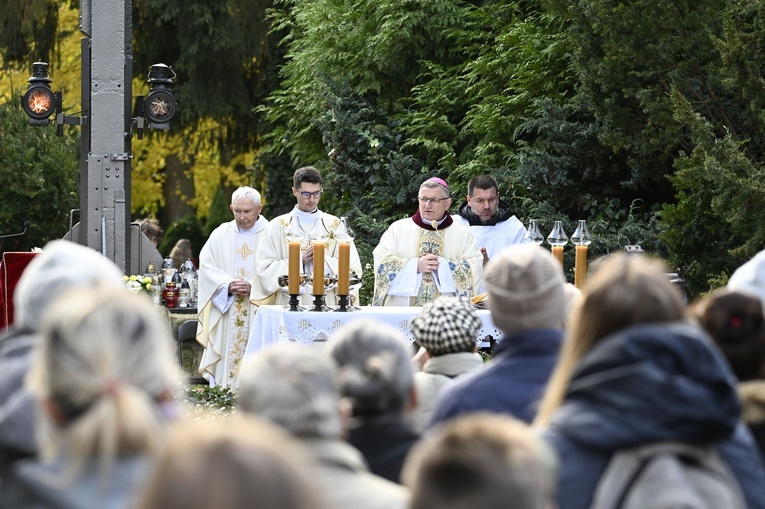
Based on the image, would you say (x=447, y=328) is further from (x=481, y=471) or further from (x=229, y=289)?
(x=229, y=289)

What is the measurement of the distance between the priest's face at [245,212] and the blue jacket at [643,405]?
811 cm

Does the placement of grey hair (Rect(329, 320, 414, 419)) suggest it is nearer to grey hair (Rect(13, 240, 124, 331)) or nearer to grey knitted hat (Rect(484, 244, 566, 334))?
grey knitted hat (Rect(484, 244, 566, 334))

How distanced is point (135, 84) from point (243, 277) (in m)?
14.0

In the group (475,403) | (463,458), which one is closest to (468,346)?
(475,403)

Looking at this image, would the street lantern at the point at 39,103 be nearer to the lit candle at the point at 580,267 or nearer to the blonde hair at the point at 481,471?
the lit candle at the point at 580,267

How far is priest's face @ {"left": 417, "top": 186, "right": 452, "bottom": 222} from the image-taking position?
9.50 metres

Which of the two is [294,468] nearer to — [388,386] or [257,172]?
[388,386]

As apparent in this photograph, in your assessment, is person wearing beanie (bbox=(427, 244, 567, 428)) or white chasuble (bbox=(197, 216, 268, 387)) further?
white chasuble (bbox=(197, 216, 268, 387))

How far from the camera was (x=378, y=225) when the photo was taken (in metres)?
16.3

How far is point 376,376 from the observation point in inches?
117

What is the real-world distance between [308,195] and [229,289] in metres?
1.43

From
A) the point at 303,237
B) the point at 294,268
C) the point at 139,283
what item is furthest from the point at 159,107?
the point at 294,268

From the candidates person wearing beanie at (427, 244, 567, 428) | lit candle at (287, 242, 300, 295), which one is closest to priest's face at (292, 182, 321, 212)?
lit candle at (287, 242, 300, 295)

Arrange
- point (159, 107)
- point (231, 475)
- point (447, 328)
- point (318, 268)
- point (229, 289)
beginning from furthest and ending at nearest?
point (159, 107) < point (229, 289) < point (318, 268) < point (447, 328) < point (231, 475)
